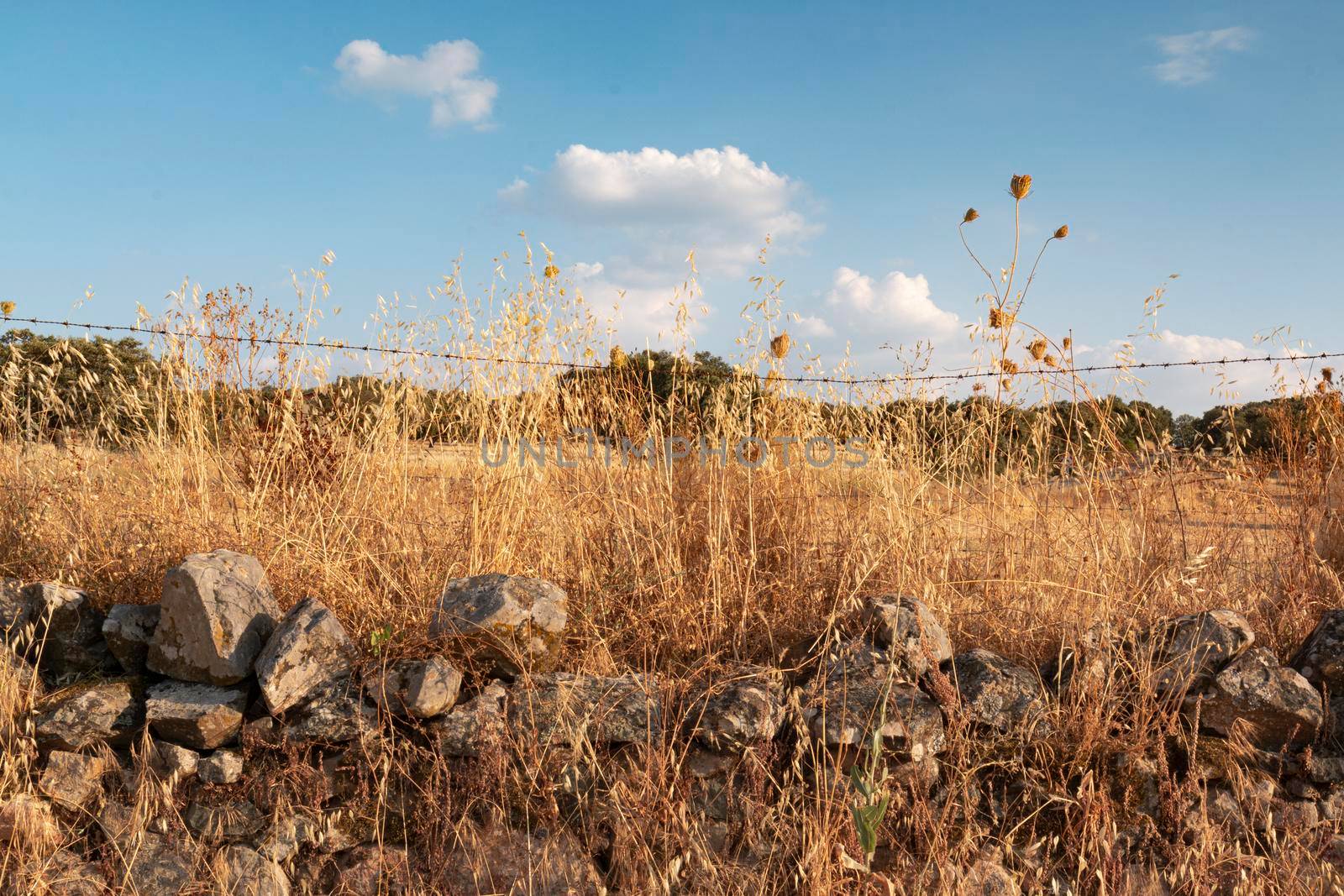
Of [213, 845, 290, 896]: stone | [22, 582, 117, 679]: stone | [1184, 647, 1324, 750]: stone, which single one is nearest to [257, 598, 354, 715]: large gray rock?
[213, 845, 290, 896]: stone

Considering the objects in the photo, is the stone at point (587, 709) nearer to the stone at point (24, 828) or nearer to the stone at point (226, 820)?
the stone at point (226, 820)

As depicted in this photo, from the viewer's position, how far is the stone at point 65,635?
11.0 ft

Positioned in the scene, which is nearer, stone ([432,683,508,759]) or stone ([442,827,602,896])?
stone ([442,827,602,896])

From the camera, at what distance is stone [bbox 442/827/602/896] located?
Result: 2637 mm

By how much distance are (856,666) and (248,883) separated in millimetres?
2107

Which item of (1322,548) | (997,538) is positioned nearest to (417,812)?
(997,538)

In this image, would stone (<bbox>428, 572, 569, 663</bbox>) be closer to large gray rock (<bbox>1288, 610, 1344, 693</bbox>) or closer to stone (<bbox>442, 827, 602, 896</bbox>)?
stone (<bbox>442, 827, 602, 896</bbox>)

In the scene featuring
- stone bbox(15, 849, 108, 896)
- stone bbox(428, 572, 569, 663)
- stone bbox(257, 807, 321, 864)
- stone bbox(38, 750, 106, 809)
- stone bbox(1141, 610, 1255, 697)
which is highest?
stone bbox(428, 572, 569, 663)

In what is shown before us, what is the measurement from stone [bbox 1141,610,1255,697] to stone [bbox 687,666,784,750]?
1439 millimetres

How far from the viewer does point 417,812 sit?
2.79 meters

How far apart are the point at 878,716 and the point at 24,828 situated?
2.85 meters

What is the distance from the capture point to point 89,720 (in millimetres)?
2994

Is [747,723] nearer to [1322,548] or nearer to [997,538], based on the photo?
[997,538]

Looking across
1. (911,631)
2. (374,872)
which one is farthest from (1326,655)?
(374,872)
